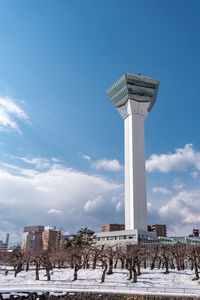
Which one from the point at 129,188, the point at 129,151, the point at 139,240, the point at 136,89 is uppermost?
the point at 136,89

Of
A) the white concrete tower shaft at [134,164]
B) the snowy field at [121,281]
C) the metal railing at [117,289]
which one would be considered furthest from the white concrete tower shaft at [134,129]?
the metal railing at [117,289]

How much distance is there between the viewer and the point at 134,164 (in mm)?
131500

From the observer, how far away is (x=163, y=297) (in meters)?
33.3

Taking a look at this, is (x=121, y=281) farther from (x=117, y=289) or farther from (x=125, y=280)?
(x=117, y=289)

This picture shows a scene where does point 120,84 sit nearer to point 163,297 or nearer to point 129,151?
point 129,151

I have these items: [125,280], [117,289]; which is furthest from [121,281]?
[117,289]

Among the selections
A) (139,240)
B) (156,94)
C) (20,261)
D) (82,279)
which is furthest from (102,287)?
(156,94)

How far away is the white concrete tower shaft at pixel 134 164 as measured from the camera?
124 metres

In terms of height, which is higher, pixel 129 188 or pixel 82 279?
pixel 129 188

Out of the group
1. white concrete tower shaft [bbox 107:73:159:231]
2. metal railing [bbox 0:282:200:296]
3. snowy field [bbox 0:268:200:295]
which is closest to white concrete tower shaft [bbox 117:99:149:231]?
white concrete tower shaft [bbox 107:73:159:231]

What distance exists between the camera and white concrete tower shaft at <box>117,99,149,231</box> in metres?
124

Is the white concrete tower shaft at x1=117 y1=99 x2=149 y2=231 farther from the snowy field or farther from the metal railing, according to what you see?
the metal railing

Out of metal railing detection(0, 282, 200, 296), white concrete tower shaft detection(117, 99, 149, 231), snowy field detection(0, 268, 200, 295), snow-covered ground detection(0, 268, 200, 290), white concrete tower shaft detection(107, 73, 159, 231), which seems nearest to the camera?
metal railing detection(0, 282, 200, 296)

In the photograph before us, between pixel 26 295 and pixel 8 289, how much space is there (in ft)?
12.4
